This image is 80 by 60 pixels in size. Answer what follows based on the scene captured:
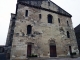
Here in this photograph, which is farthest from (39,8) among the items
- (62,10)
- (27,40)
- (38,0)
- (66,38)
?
(66,38)

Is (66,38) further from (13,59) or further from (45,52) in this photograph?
(13,59)

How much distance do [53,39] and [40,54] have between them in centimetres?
383

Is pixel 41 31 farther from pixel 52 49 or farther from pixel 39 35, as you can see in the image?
pixel 52 49

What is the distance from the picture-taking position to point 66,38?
17.3 m

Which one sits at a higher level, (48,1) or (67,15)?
(48,1)

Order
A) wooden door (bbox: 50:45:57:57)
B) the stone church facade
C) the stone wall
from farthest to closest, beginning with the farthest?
wooden door (bbox: 50:45:57:57)
the stone church facade
the stone wall

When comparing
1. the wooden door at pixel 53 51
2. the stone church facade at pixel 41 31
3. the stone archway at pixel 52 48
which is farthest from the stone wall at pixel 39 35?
the wooden door at pixel 53 51

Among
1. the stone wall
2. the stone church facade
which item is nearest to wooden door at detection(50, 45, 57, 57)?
the stone church facade

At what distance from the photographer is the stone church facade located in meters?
13.7

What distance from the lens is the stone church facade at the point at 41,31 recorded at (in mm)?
13727

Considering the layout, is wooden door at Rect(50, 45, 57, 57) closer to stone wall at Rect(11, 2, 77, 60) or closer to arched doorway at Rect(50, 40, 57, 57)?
arched doorway at Rect(50, 40, 57, 57)

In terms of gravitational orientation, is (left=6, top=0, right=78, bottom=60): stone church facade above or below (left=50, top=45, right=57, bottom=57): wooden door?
above

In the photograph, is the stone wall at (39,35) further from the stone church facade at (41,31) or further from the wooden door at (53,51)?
the wooden door at (53,51)

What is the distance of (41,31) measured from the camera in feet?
51.3
